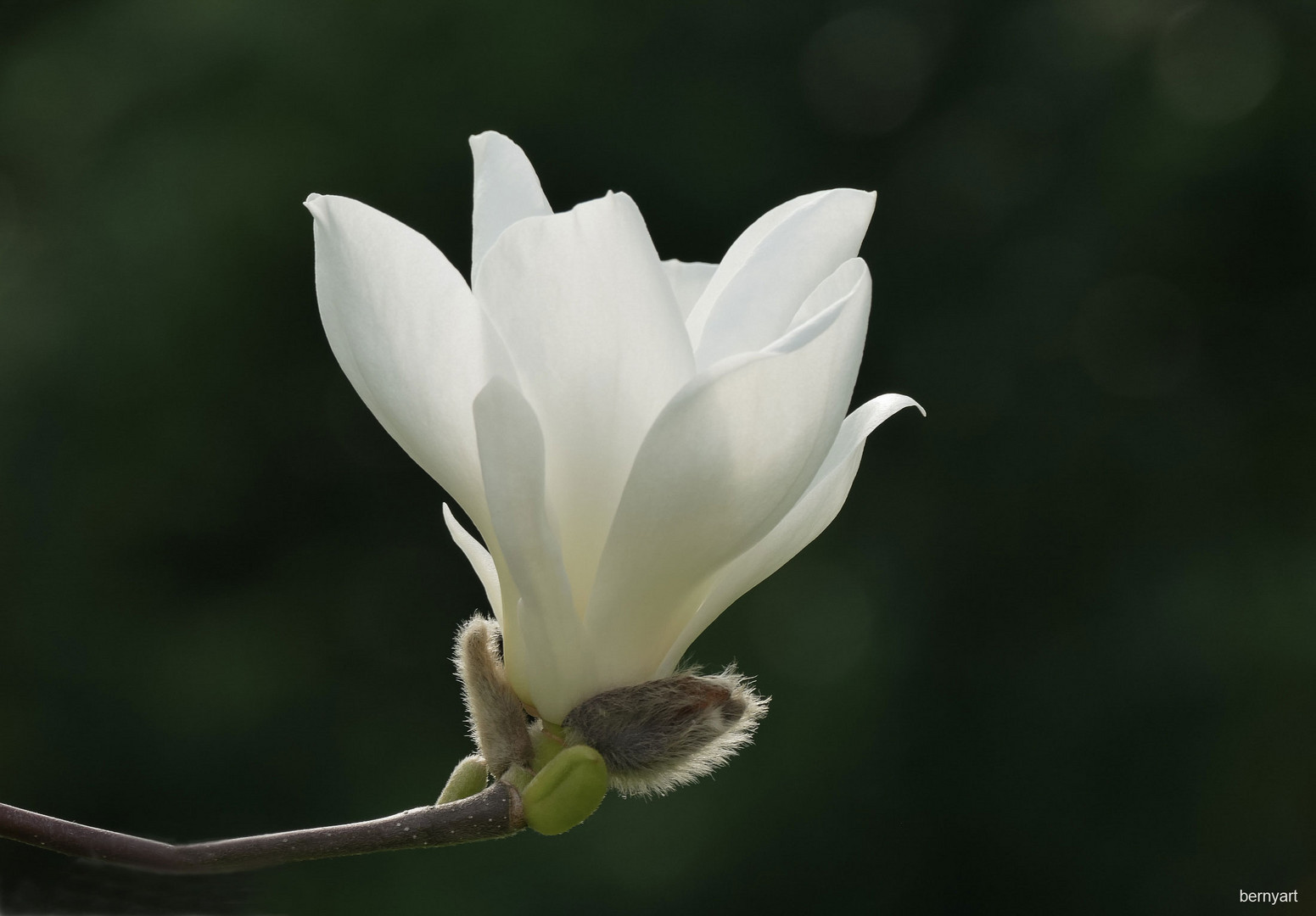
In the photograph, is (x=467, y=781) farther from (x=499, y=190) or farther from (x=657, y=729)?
(x=499, y=190)

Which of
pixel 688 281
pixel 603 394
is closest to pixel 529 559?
pixel 603 394

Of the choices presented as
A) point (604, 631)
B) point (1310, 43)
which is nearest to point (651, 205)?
point (1310, 43)

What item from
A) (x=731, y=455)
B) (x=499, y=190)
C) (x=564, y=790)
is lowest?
(x=564, y=790)

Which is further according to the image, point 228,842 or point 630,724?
point 630,724

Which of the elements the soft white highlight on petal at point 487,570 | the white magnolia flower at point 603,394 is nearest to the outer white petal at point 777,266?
the white magnolia flower at point 603,394

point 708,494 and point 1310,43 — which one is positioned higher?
point 1310,43

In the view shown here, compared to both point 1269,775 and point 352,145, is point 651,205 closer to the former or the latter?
point 352,145

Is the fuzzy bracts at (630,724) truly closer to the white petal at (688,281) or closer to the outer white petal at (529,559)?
the outer white petal at (529,559)
